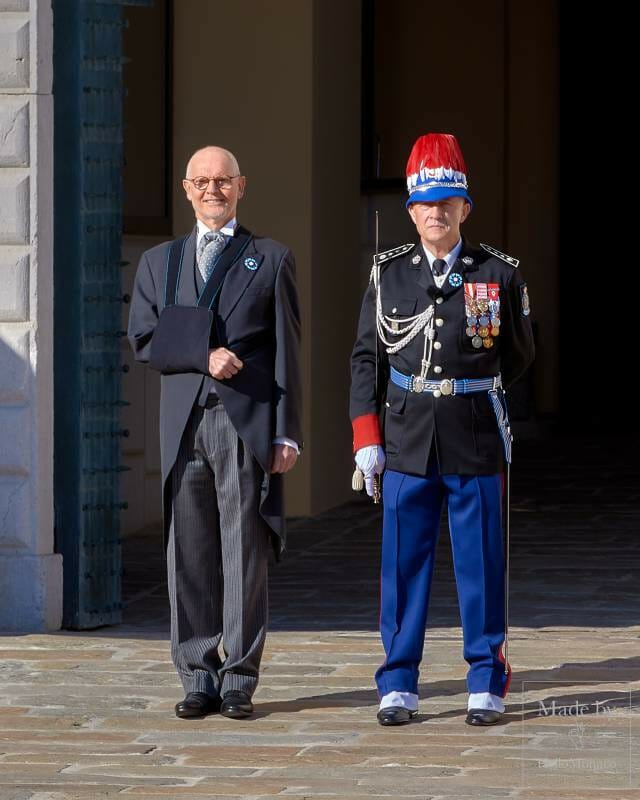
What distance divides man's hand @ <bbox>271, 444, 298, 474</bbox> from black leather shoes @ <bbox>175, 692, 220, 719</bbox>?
72cm

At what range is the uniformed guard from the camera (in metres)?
5.68


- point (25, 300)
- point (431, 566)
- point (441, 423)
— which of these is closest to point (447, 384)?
point (441, 423)

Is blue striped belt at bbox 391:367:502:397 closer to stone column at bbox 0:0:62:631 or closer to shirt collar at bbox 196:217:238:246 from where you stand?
shirt collar at bbox 196:217:238:246

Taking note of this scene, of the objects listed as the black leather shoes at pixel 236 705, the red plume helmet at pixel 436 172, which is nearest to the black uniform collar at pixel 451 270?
the red plume helmet at pixel 436 172

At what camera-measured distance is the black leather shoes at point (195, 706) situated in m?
5.80

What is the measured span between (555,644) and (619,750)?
1.70 meters

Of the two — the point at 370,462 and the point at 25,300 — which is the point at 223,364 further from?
the point at 25,300

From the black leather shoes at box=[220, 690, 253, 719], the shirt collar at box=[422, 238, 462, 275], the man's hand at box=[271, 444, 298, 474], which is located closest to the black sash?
the man's hand at box=[271, 444, 298, 474]

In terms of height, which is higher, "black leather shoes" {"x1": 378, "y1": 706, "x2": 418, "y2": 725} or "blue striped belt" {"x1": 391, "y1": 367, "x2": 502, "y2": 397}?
"blue striped belt" {"x1": 391, "y1": 367, "x2": 502, "y2": 397}

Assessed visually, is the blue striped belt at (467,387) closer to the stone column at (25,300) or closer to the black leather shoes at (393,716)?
the black leather shoes at (393,716)

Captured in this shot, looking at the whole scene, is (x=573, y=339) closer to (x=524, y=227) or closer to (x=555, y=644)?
(x=524, y=227)

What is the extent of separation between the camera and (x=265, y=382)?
230 inches

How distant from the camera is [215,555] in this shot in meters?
5.95

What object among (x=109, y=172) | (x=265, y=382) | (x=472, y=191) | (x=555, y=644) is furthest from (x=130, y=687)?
(x=472, y=191)
